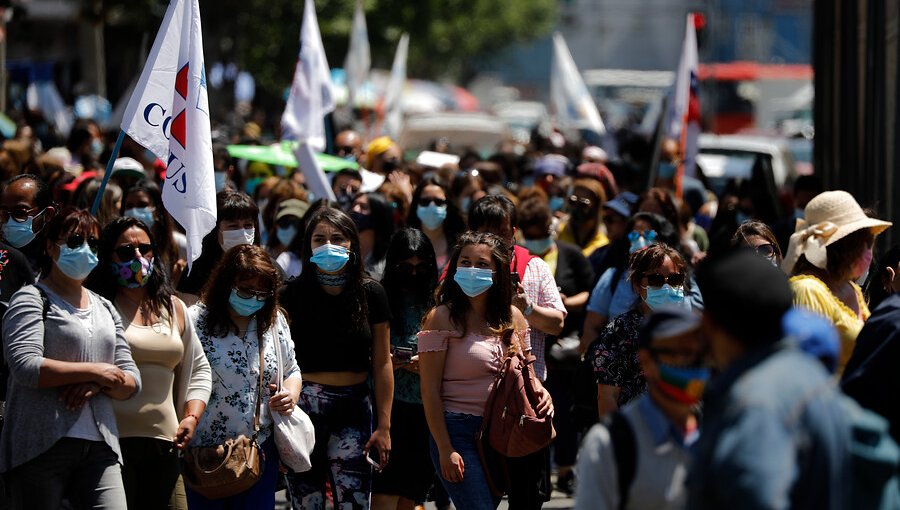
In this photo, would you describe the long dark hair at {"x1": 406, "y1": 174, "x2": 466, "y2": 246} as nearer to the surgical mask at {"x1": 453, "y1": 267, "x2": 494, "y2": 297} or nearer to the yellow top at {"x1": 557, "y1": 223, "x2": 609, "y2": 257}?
the yellow top at {"x1": 557, "y1": 223, "x2": 609, "y2": 257}

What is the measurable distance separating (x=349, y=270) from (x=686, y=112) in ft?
26.1

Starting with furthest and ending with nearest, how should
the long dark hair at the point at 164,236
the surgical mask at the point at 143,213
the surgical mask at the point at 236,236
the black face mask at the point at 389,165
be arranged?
the black face mask at the point at 389,165 < the surgical mask at the point at 143,213 < the long dark hair at the point at 164,236 < the surgical mask at the point at 236,236

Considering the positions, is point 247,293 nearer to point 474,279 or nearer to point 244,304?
point 244,304

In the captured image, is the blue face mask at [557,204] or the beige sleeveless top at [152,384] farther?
the blue face mask at [557,204]

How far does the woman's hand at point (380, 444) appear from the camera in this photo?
22.5ft

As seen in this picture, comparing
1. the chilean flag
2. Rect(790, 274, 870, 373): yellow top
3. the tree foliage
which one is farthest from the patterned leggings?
the tree foliage

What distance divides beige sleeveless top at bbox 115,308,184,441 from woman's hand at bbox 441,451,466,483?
112cm

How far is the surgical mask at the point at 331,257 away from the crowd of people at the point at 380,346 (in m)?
0.01

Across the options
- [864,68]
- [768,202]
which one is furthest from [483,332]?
[864,68]

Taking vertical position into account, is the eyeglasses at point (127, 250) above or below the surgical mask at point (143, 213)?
above

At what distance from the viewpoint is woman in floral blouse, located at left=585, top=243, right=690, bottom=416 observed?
659 centimetres

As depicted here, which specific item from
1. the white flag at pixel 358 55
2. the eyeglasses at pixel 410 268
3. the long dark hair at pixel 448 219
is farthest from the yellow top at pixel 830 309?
the white flag at pixel 358 55

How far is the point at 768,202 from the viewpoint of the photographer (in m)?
12.4

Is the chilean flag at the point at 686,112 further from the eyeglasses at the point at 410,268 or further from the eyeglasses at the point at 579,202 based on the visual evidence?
the eyeglasses at the point at 410,268
